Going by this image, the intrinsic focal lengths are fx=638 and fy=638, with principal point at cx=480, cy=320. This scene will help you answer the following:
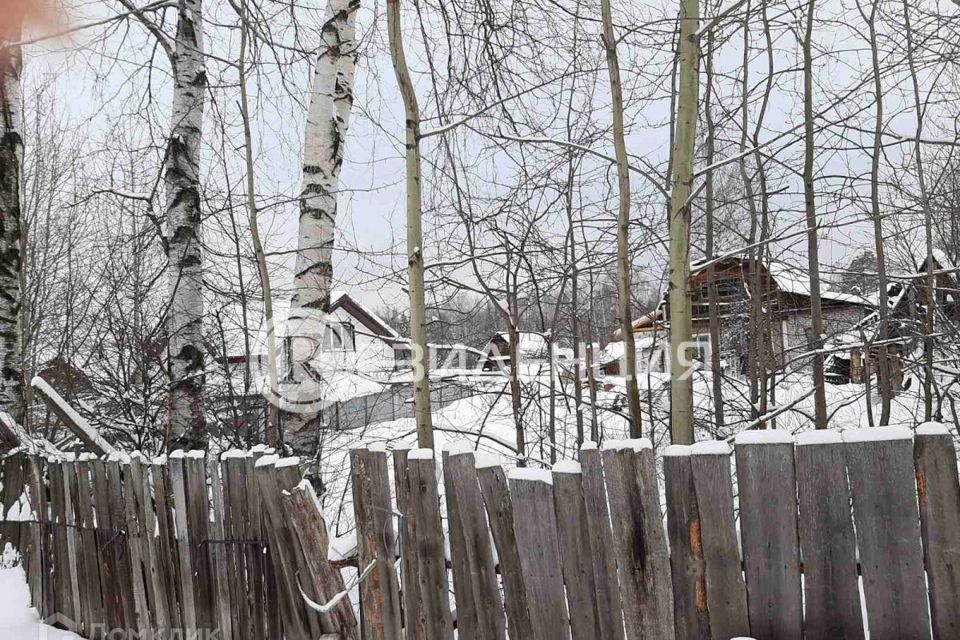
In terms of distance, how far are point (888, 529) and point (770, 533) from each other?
11.9 inches

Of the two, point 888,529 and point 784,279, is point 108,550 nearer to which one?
point 888,529

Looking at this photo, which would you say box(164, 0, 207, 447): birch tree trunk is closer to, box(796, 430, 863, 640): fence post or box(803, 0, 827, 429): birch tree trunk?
box(796, 430, 863, 640): fence post

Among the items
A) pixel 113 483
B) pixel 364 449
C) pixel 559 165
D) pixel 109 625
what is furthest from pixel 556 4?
pixel 109 625

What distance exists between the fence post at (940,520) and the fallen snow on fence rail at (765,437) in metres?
0.32

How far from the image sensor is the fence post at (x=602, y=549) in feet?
6.79

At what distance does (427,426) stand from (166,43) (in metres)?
4.09

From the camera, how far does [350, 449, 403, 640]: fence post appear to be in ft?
8.20

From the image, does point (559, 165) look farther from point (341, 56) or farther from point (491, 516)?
point (491, 516)

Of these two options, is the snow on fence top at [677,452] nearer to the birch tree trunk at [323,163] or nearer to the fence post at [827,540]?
the fence post at [827,540]

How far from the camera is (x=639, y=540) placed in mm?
2008

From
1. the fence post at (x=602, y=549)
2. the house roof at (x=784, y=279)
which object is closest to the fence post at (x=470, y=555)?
the fence post at (x=602, y=549)

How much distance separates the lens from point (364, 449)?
2521 millimetres

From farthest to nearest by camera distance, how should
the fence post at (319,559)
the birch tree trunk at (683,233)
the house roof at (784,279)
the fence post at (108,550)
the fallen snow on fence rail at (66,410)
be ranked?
the house roof at (784,279) < the fallen snow on fence rail at (66,410) < the fence post at (108,550) < the birch tree trunk at (683,233) < the fence post at (319,559)

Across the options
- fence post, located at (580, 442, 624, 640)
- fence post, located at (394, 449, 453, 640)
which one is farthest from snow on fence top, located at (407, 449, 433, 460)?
fence post, located at (580, 442, 624, 640)
